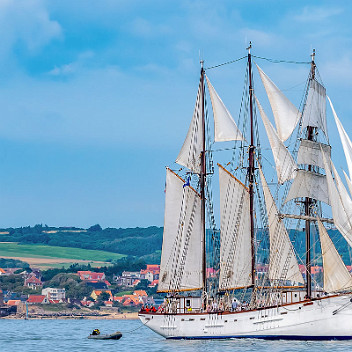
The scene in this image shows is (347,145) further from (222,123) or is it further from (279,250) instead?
(222,123)

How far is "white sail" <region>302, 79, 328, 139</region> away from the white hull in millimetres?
16121

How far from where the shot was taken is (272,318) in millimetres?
74750

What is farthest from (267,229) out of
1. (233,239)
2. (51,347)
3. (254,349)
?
(51,347)

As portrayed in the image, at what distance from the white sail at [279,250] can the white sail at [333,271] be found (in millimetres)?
6246

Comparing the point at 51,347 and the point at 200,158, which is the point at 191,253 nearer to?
the point at 200,158

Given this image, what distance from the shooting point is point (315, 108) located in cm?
7994

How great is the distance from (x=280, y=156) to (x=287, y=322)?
1515cm

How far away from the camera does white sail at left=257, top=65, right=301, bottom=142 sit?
81.6 metres

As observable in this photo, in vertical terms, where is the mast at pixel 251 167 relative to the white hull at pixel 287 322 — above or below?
above

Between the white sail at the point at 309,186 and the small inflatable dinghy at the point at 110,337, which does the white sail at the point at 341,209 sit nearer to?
the white sail at the point at 309,186

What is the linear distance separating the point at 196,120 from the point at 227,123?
10.1 feet

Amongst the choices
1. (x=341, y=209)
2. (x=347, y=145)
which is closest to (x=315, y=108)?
(x=347, y=145)

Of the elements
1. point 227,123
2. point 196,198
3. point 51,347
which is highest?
point 227,123

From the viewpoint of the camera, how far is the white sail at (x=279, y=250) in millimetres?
79875
